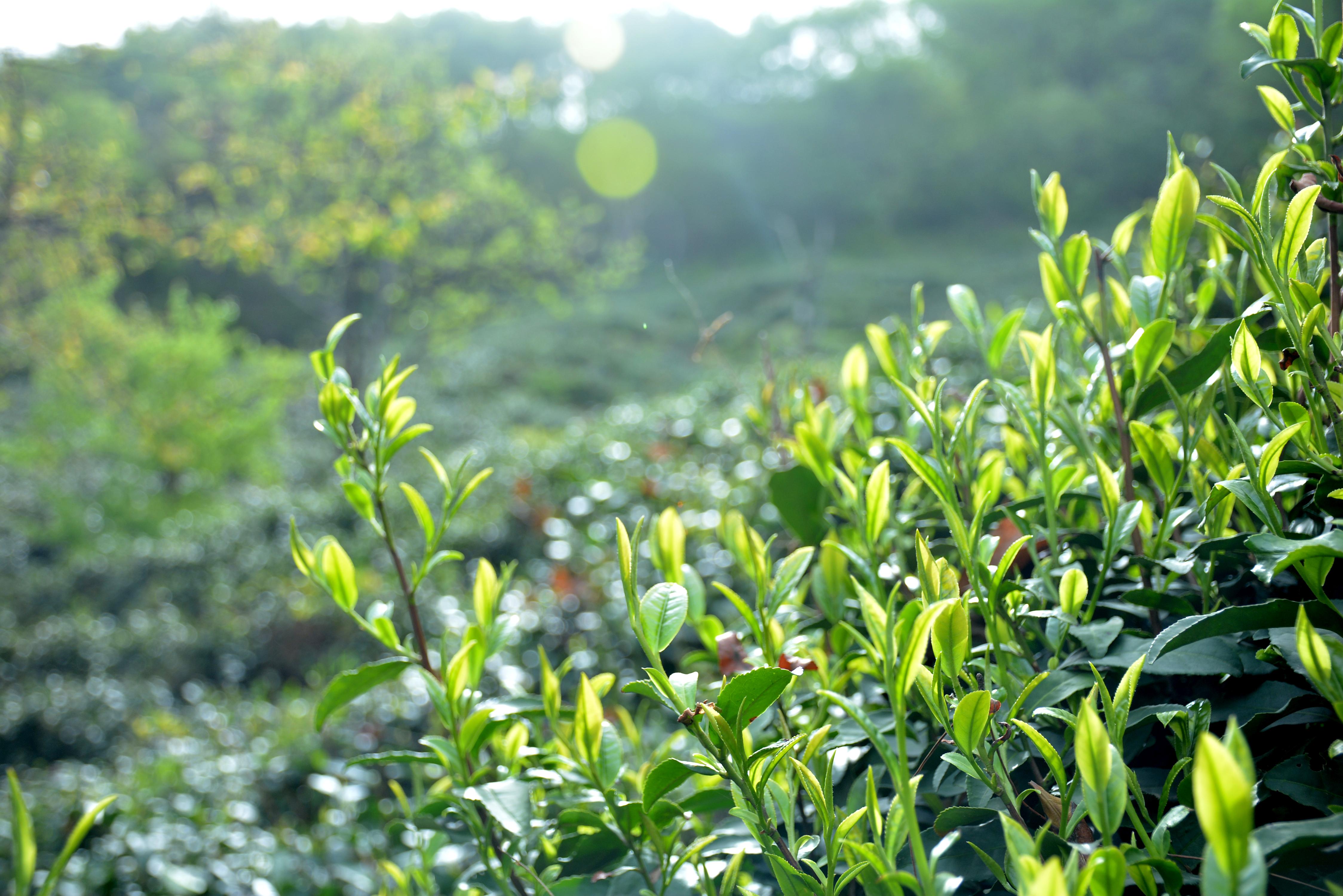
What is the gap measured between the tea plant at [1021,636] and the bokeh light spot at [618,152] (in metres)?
31.6

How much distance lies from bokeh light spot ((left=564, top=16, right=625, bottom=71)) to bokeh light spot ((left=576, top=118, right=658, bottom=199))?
2915 mm

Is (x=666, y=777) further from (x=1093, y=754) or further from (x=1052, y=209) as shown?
(x=1052, y=209)

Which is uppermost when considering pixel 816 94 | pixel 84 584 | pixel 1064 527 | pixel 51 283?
pixel 816 94

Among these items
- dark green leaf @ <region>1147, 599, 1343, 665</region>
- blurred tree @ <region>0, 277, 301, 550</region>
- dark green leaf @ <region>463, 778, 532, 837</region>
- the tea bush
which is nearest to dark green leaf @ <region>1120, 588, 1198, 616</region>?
the tea bush

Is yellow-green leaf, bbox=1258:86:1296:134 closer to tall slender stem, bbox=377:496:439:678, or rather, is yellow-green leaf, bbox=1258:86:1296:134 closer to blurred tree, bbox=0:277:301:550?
tall slender stem, bbox=377:496:439:678

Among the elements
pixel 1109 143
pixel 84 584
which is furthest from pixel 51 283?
pixel 1109 143

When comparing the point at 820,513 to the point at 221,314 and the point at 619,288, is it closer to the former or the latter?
the point at 221,314

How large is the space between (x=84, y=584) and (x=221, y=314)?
418cm

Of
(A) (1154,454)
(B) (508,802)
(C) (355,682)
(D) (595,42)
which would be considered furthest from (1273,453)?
(D) (595,42)

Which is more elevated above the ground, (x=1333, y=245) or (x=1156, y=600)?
(x=1333, y=245)

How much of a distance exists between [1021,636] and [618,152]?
32.2 meters

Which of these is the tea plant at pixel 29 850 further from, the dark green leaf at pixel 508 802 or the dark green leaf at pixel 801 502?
the dark green leaf at pixel 801 502

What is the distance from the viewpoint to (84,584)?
25.9ft

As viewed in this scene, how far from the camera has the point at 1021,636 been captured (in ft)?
2.40
